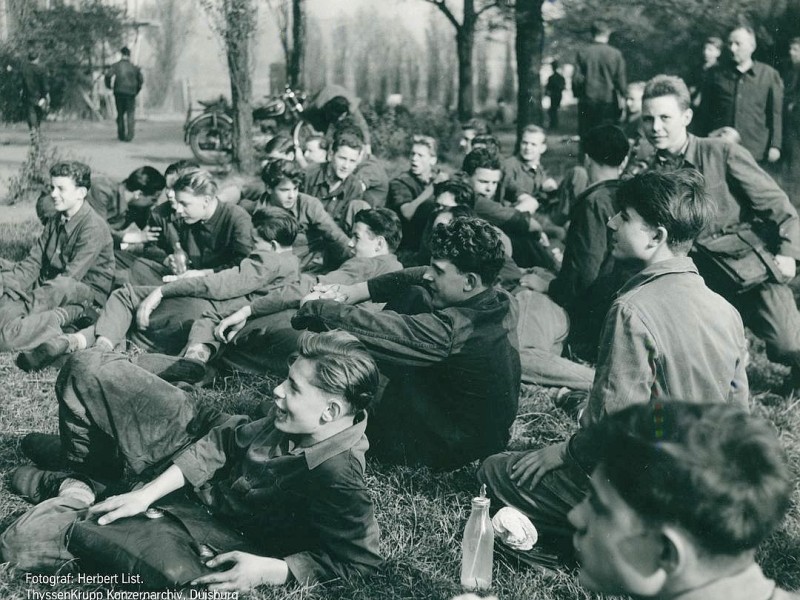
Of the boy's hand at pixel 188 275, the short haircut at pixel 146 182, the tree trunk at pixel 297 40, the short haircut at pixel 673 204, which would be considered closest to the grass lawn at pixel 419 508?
the boy's hand at pixel 188 275

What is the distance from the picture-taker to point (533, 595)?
3.40 metres

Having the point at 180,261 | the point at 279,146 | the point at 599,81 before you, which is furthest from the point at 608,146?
the point at 599,81

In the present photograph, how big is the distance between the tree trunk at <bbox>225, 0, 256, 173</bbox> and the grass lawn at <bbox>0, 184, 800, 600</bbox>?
7.76 m

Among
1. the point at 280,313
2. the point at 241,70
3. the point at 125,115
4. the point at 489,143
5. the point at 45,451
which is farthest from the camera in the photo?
the point at 241,70

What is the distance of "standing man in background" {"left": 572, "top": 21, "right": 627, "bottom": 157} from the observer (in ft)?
40.6

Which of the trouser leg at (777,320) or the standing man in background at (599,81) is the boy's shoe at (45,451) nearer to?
the trouser leg at (777,320)

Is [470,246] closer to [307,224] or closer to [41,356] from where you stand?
[41,356]

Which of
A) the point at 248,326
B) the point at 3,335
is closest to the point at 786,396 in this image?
the point at 248,326

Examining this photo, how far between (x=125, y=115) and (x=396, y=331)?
390 inches

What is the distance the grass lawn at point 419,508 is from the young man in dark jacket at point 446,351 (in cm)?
18

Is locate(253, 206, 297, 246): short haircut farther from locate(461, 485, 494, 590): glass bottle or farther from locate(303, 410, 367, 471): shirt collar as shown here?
locate(461, 485, 494, 590): glass bottle

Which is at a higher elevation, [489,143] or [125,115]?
[125,115]

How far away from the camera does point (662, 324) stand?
317 cm

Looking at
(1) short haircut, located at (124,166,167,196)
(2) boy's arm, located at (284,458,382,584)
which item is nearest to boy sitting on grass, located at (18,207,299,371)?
(1) short haircut, located at (124,166,167,196)
